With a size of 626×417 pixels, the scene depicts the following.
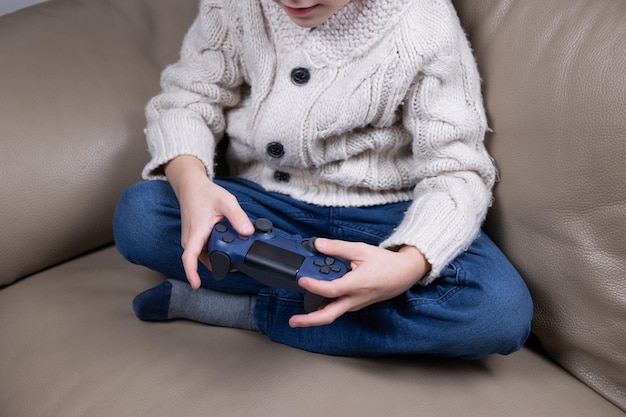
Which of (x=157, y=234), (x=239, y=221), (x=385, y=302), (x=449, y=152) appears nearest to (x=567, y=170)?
(x=449, y=152)

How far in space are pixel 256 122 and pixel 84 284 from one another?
0.28 m

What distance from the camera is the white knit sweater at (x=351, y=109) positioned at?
28.2 inches

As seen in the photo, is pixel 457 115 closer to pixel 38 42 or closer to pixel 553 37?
pixel 553 37

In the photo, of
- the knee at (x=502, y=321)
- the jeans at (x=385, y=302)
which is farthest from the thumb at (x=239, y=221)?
the knee at (x=502, y=321)

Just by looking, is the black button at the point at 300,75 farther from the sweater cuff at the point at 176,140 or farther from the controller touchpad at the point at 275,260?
the controller touchpad at the point at 275,260

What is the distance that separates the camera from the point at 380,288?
24.1 inches

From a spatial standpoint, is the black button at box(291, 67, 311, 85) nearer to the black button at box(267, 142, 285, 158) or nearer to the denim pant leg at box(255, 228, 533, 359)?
the black button at box(267, 142, 285, 158)

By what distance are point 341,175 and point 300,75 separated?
0.12 m

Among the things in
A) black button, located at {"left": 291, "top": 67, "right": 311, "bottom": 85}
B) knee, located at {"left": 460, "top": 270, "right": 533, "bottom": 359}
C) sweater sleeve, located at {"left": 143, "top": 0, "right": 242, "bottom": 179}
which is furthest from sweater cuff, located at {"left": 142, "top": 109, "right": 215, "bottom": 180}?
knee, located at {"left": 460, "top": 270, "right": 533, "bottom": 359}

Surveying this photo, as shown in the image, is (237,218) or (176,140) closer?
(237,218)

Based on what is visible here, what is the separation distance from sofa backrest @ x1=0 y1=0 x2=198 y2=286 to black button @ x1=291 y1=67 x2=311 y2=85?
0.25 m

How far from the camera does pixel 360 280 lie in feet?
1.94

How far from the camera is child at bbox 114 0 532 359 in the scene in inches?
26.2

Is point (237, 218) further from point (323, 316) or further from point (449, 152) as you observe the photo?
point (449, 152)
